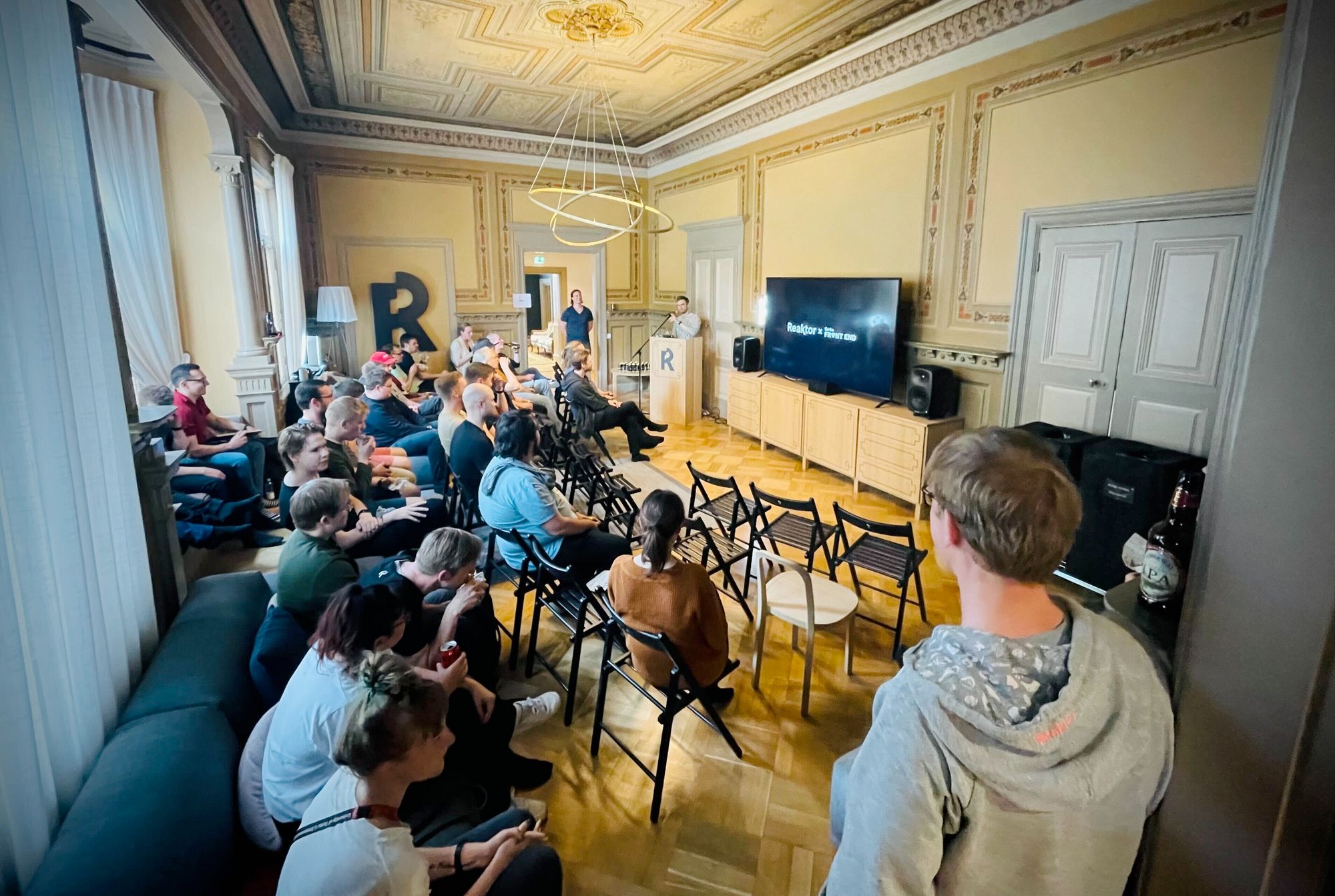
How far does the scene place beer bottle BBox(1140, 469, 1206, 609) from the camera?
1225 millimetres

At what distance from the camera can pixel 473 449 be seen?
365cm

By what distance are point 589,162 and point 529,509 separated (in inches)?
281

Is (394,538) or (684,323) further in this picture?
(684,323)

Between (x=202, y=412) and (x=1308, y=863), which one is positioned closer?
(x=1308, y=863)

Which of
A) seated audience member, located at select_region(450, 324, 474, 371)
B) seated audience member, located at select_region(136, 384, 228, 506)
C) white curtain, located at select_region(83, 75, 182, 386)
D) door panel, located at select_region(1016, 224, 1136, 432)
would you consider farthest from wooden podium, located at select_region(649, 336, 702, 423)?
seated audience member, located at select_region(136, 384, 228, 506)

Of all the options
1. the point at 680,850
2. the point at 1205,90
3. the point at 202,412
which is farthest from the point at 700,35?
the point at 680,850

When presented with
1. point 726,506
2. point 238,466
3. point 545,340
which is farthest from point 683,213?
point 545,340

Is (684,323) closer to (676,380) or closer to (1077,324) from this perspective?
(676,380)

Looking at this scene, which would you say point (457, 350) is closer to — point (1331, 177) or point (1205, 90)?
point (1205, 90)

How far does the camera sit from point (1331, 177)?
0.83 m

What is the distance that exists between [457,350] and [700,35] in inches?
177

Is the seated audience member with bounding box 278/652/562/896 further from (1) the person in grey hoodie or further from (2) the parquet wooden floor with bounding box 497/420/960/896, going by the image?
(1) the person in grey hoodie

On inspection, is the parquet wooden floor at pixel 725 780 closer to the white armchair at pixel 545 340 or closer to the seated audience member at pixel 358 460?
the seated audience member at pixel 358 460

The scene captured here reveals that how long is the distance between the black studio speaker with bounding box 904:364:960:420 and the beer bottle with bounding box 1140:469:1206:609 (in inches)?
135
